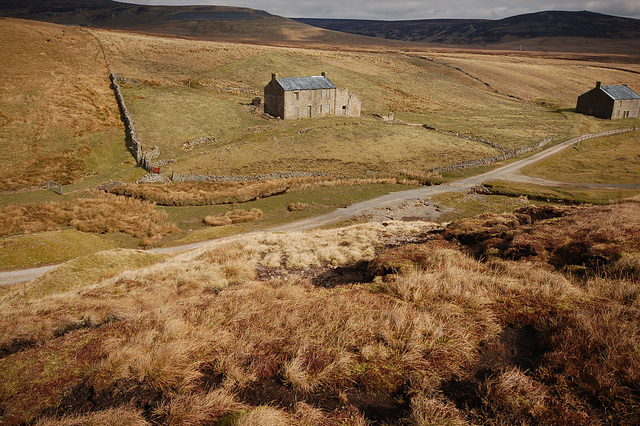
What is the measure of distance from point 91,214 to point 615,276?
125 feet

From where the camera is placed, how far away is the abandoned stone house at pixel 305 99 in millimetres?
65312

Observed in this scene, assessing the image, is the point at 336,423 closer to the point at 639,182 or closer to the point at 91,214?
the point at 91,214

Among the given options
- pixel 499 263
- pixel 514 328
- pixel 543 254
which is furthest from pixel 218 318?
pixel 543 254

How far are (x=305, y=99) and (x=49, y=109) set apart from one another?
40.4 meters

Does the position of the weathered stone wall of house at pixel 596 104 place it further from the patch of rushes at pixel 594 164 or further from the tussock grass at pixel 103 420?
the tussock grass at pixel 103 420

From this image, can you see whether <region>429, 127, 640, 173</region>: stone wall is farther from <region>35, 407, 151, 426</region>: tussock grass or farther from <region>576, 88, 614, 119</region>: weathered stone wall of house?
<region>35, 407, 151, 426</region>: tussock grass

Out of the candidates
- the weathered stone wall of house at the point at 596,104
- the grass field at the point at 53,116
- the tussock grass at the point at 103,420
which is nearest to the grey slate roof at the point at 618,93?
the weathered stone wall of house at the point at 596,104

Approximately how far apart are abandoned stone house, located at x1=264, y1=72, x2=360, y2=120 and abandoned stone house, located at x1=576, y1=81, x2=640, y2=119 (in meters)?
65.8

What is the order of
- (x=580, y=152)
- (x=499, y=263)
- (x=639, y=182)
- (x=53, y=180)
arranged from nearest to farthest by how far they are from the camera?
(x=499, y=263), (x=53, y=180), (x=639, y=182), (x=580, y=152)

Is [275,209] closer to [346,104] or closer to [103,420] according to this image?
[103,420]

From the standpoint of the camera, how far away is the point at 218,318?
9391 mm

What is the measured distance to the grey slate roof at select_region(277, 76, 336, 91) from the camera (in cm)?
6556

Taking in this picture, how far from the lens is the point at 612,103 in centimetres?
8981

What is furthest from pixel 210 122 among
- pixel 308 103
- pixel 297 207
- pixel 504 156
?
pixel 504 156
